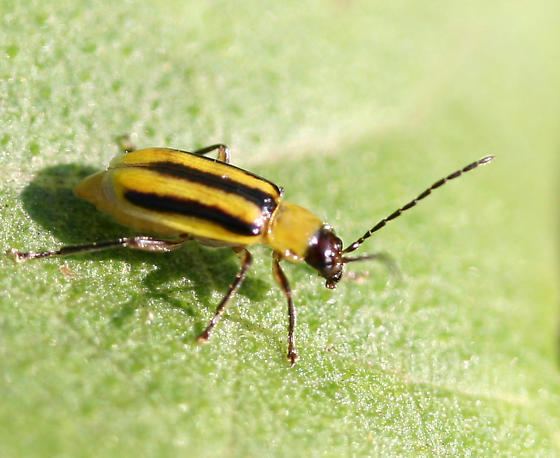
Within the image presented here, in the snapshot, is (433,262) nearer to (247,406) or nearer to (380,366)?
(380,366)

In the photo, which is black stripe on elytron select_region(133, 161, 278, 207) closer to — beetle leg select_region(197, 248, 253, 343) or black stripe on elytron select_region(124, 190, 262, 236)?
black stripe on elytron select_region(124, 190, 262, 236)

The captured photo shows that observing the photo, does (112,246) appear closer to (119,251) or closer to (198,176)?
(119,251)

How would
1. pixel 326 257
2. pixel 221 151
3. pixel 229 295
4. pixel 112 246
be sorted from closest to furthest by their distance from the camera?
pixel 112 246 < pixel 229 295 < pixel 326 257 < pixel 221 151

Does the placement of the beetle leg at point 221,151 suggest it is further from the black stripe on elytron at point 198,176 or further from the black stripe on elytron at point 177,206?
the black stripe on elytron at point 177,206

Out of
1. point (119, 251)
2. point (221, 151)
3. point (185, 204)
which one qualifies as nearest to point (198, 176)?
point (185, 204)

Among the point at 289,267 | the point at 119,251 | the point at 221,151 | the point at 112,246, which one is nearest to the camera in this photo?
the point at 112,246

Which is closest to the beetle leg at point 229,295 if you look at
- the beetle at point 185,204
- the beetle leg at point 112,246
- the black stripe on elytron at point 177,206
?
the beetle at point 185,204

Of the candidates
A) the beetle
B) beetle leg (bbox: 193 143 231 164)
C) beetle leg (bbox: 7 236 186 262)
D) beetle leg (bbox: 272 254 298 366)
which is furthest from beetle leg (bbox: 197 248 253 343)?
beetle leg (bbox: 193 143 231 164)
